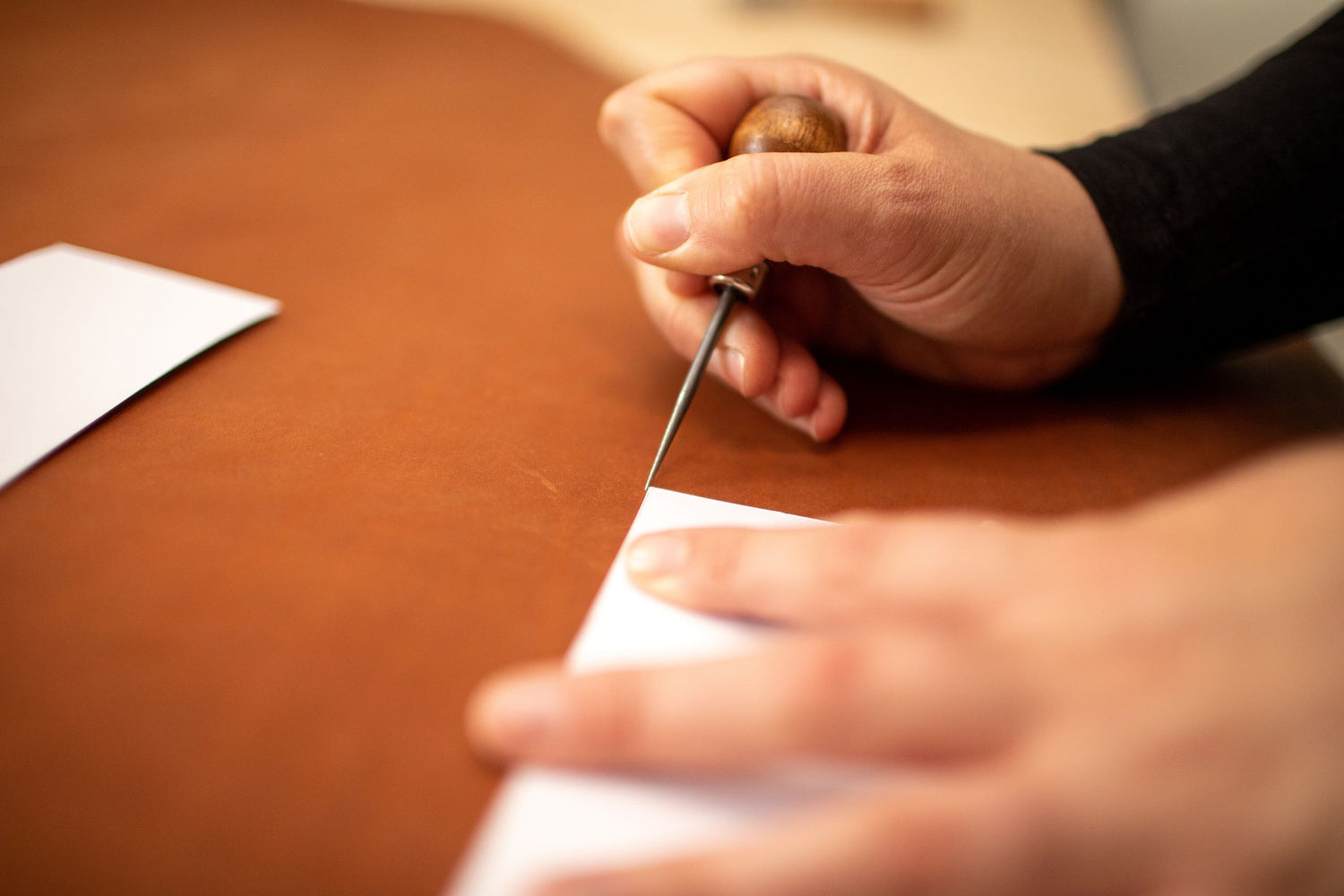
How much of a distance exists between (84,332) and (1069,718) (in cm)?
72

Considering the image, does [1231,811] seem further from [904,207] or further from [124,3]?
[124,3]

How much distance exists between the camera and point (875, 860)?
0.31 metres

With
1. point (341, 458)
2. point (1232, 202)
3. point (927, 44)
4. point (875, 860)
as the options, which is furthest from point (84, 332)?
point (927, 44)

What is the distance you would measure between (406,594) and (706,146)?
1.57 feet

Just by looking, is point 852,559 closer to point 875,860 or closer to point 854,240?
point 875,860

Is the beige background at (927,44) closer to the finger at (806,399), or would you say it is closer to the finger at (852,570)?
the finger at (806,399)

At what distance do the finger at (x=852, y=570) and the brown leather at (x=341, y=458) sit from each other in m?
0.08

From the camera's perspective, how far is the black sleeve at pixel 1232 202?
720 millimetres

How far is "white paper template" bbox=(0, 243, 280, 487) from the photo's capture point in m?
0.56

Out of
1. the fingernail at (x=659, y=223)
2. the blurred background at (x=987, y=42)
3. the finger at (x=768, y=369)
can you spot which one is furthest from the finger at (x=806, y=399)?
the blurred background at (x=987, y=42)

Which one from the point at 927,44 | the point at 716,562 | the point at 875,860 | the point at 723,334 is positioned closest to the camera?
the point at 875,860

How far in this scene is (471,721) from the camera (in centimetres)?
41

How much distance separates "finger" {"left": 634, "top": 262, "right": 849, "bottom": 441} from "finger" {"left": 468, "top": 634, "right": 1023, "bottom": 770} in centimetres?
34

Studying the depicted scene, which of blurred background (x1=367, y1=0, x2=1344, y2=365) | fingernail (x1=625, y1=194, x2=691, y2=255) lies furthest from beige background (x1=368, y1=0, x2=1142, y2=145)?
fingernail (x1=625, y1=194, x2=691, y2=255)
